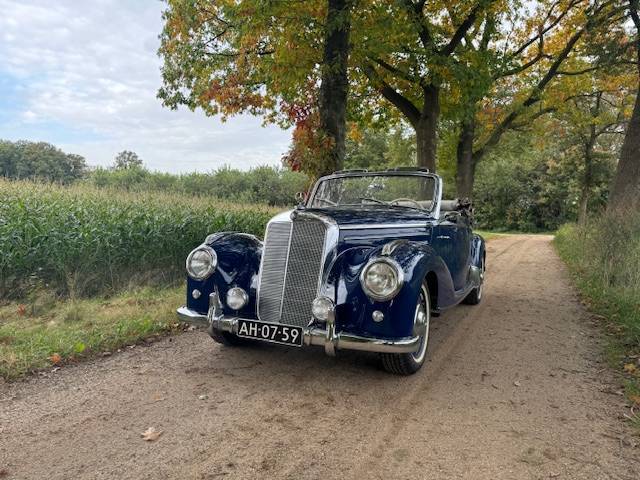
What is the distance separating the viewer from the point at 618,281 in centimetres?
755

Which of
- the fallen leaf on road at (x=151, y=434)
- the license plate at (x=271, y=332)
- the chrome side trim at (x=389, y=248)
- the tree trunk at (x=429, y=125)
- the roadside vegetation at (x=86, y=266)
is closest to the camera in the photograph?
the fallen leaf on road at (x=151, y=434)

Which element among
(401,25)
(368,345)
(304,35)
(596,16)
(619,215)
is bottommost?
(368,345)

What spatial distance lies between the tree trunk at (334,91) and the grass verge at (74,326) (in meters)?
3.92

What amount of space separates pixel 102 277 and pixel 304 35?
565cm

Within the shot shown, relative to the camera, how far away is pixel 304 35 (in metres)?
8.71

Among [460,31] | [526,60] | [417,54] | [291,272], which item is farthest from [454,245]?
[526,60]

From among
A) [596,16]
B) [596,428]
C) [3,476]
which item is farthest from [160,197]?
[596,16]

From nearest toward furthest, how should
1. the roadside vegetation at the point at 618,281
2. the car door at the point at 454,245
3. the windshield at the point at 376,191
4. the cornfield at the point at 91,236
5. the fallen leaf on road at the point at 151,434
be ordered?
the fallen leaf on road at the point at 151,434
the roadside vegetation at the point at 618,281
the car door at the point at 454,245
the windshield at the point at 376,191
the cornfield at the point at 91,236

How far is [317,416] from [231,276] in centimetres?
163

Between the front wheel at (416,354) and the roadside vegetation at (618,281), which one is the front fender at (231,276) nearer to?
the front wheel at (416,354)

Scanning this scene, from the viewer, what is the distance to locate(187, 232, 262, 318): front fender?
4332 mm

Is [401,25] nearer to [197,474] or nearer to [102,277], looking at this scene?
[102,277]

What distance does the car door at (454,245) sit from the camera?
5.28 m

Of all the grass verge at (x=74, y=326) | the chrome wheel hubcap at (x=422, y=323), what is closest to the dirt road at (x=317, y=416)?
the chrome wheel hubcap at (x=422, y=323)
